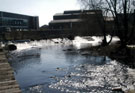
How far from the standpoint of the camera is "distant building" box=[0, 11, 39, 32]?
91.6 metres

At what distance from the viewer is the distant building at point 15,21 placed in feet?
300

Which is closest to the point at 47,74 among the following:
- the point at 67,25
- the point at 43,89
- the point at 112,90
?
the point at 43,89

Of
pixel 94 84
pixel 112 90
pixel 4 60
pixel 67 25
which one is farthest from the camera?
pixel 67 25

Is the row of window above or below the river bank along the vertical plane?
above

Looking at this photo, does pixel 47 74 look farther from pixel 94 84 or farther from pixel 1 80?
pixel 1 80

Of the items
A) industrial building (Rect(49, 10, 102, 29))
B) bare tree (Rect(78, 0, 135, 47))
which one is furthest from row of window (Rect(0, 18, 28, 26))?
bare tree (Rect(78, 0, 135, 47))

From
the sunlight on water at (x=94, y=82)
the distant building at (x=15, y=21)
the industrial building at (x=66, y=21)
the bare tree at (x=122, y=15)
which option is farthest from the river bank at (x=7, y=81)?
the industrial building at (x=66, y=21)

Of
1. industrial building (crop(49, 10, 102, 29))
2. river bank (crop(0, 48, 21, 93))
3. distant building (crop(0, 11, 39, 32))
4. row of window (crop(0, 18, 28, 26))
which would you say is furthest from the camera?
industrial building (crop(49, 10, 102, 29))

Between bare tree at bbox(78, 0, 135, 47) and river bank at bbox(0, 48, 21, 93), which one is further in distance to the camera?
bare tree at bbox(78, 0, 135, 47)

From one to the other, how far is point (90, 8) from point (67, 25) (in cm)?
8156

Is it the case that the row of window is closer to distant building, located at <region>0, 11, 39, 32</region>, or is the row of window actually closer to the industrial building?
distant building, located at <region>0, 11, 39, 32</region>

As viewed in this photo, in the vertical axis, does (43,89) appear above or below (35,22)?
below

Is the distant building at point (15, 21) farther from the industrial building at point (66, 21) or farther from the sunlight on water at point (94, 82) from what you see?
the sunlight on water at point (94, 82)

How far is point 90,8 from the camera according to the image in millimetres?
43594
